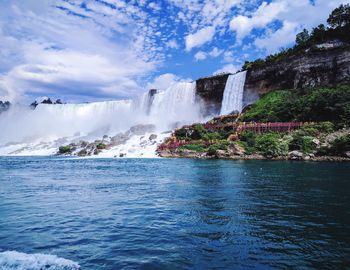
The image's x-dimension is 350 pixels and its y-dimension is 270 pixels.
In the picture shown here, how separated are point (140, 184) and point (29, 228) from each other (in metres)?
11.3

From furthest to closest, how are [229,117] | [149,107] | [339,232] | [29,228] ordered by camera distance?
1. [149,107]
2. [229,117]
3. [29,228]
4. [339,232]

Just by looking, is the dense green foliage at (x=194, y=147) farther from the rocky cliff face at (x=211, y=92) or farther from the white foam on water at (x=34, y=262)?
the white foam on water at (x=34, y=262)

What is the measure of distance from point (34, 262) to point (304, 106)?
2101 inches

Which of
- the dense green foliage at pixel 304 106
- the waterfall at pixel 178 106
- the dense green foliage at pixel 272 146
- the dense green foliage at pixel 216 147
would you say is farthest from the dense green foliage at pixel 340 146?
the waterfall at pixel 178 106

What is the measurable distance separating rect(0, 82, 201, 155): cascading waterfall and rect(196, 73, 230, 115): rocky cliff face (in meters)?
1.90

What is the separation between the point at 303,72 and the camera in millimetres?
65438

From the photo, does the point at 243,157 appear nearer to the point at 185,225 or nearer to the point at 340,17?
the point at 185,225

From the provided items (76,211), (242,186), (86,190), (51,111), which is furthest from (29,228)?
(51,111)

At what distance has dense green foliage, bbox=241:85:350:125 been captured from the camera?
162ft

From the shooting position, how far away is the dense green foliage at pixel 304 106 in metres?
49.3

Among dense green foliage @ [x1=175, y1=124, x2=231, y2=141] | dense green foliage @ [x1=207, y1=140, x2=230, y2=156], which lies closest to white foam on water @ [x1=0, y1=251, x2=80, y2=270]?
dense green foliage @ [x1=207, y1=140, x2=230, y2=156]

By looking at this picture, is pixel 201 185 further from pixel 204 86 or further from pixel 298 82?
pixel 204 86

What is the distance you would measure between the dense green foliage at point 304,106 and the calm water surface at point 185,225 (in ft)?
106

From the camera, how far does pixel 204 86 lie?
79.3 metres
